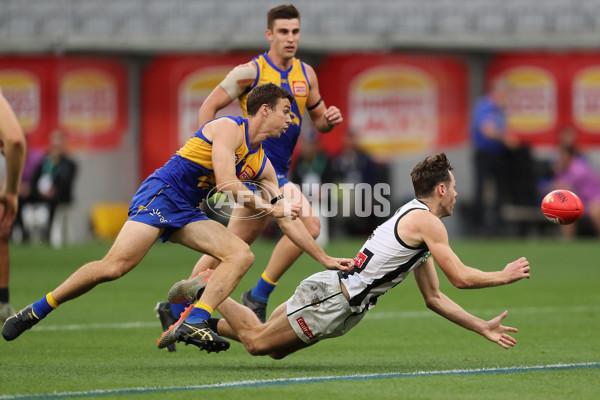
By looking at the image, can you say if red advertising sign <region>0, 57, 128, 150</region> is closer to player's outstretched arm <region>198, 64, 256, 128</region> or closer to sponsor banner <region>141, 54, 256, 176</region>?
sponsor banner <region>141, 54, 256, 176</region>

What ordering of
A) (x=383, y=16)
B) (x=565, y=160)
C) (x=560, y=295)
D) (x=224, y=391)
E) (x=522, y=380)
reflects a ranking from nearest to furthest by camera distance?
(x=224, y=391)
(x=522, y=380)
(x=560, y=295)
(x=565, y=160)
(x=383, y=16)

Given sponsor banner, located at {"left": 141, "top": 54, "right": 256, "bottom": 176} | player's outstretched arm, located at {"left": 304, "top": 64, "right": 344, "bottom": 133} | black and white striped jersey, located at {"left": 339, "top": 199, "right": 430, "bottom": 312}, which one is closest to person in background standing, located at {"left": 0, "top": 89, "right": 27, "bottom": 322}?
black and white striped jersey, located at {"left": 339, "top": 199, "right": 430, "bottom": 312}

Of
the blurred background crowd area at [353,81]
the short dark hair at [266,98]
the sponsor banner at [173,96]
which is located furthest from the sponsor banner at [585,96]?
the short dark hair at [266,98]

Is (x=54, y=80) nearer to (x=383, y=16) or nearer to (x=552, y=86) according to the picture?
(x=383, y=16)

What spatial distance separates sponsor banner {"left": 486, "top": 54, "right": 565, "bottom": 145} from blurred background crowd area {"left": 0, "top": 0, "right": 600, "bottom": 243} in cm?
3

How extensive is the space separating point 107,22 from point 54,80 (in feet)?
7.30

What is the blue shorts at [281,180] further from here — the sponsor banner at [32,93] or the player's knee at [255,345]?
the sponsor banner at [32,93]

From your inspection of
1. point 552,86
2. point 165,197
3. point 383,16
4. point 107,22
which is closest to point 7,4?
point 107,22

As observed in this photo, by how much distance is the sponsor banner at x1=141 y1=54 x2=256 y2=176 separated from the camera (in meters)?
26.9

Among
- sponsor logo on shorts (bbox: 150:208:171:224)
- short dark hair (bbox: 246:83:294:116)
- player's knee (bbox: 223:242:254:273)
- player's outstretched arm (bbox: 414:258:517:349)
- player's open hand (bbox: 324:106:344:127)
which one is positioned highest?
short dark hair (bbox: 246:83:294:116)

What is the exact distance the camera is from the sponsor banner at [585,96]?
25.7 m

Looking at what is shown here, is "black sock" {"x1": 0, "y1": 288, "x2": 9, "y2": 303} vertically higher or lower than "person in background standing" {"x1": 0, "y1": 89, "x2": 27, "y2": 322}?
lower

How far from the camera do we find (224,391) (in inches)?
267

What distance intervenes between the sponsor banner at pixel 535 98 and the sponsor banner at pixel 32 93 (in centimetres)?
1139
